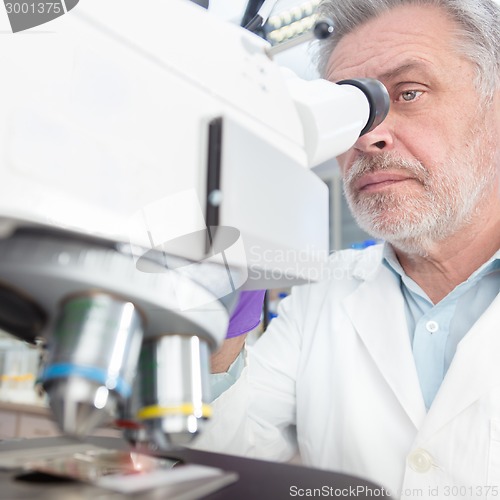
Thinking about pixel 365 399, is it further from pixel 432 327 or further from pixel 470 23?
pixel 470 23

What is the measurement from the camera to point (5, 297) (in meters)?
0.35

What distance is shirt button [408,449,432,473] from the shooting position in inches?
30.6

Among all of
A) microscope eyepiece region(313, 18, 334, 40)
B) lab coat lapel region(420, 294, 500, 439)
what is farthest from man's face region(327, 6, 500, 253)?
microscope eyepiece region(313, 18, 334, 40)

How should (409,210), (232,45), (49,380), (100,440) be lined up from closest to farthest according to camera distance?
(49,380) < (232,45) < (100,440) < (409,210)

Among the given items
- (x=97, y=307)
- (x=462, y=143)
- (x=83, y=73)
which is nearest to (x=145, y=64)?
(x=83, y=73)

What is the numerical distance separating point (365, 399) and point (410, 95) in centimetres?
60

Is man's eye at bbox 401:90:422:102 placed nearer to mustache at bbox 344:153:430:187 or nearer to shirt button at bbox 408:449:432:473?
mustache at bbox 344:153:430:187

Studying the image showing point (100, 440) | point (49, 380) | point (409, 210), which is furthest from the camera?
point (409, 210)

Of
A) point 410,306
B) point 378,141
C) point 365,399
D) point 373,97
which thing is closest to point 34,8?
point 373,97

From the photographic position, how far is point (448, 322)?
0.96 meters

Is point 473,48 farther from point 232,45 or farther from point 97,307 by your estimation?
point 97,307

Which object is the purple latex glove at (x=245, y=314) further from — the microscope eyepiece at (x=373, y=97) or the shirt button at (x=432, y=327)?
the shirt button at (x=432, y=327)

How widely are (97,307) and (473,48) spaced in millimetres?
999

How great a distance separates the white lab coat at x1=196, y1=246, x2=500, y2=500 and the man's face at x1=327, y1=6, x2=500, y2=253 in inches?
8.1
